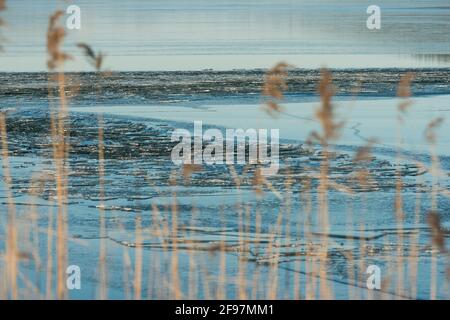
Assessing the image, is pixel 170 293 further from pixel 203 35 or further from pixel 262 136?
pixel 203 35

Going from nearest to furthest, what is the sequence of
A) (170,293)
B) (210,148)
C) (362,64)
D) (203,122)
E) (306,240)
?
(170,293) → (306,240) → (210,148) → (203,122) → (362,64)

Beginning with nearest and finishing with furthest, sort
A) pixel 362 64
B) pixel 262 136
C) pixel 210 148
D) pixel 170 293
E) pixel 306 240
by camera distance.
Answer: pixel 170 293 → pixel 306 240 → pixel 210 148 → pixel 262 136 → pixel 362 64

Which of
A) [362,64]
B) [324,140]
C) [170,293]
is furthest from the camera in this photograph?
[362,64]

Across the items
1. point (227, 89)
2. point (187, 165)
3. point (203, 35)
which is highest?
point (203, 35)

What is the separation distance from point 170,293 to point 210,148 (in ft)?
21.3

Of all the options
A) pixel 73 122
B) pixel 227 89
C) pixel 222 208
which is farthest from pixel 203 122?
pixel 222 208

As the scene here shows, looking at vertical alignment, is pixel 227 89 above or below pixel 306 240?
above

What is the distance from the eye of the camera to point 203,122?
50.7ft

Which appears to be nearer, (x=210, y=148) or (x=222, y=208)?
(x=222, y=208)

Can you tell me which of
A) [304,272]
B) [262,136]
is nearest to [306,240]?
[304,272]

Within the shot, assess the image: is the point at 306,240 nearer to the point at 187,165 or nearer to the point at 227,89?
the point at 187,165

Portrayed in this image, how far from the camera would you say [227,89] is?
20.3m

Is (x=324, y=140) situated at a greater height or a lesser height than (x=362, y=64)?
lesser

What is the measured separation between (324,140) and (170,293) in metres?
1.68
